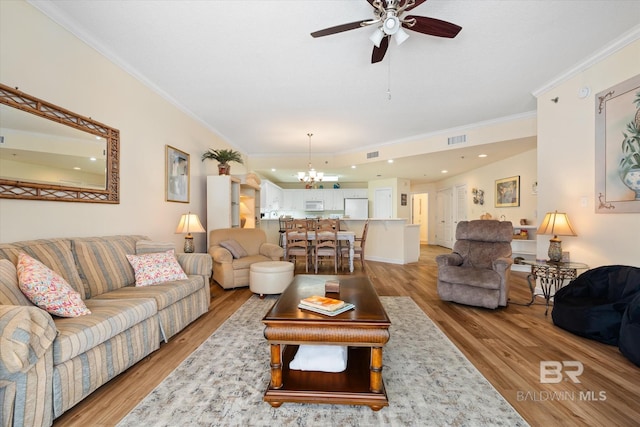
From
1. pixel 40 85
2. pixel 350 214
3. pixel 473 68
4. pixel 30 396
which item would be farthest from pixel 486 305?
pixel 350 214

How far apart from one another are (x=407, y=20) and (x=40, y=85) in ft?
9.35

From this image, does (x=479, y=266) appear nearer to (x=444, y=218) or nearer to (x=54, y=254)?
(x=54, y=254)

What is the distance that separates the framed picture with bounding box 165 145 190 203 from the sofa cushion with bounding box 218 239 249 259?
0.90 meters

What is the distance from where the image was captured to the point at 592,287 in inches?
106

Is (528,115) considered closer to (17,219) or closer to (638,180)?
(638,180)

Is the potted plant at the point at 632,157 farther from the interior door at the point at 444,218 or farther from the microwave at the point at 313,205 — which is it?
the microwave at the point at 313,205

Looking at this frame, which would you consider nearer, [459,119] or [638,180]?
[638,180]

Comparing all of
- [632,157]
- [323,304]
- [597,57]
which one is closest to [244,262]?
[323,304]

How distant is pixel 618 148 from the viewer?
273 cm

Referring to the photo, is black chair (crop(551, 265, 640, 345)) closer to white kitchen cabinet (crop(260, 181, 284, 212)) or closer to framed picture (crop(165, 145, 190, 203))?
framed picture (crop(165, 145, 190, 203))

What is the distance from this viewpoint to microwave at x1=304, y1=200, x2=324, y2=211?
9453 mm

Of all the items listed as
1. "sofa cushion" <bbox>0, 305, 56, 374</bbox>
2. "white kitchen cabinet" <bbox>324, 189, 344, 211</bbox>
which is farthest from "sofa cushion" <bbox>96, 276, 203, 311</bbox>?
"white kitchen cabinet" <bbox>324, 189, 344, 211</bbox>

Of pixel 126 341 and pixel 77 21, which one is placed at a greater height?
pixel 77 21

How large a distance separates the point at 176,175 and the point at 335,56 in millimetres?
2759
